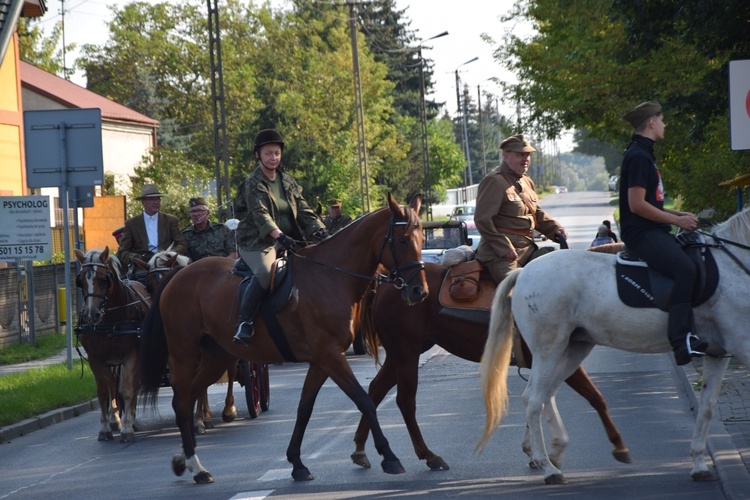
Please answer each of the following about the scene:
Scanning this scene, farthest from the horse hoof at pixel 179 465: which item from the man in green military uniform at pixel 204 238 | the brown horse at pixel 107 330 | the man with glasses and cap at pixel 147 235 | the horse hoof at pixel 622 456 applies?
the man with glasses and cap at pixel 147 235

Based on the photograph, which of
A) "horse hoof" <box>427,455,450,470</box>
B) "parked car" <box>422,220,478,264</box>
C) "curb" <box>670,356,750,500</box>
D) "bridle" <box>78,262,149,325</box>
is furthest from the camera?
"parked car" <box>422,220,478,264</box>

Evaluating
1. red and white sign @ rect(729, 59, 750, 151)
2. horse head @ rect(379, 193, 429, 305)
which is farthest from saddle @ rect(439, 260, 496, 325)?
red and white sign @ rect(729, 59, 750, 151)

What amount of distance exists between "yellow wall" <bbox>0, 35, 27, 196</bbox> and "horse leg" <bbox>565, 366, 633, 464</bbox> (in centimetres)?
2794

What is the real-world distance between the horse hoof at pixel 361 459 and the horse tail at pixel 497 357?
1170 millimetres

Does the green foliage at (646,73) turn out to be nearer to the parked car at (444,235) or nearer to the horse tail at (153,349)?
the parked car at (444,235)

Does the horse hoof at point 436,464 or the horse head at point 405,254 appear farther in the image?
the horse hoof at point 436,464

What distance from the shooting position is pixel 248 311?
9.46 metres

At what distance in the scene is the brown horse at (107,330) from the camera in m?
12.4

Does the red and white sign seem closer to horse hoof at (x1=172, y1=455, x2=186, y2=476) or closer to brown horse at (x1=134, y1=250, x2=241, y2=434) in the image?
brown horse at (x1=134, y1=250, x2=241, y2=434)

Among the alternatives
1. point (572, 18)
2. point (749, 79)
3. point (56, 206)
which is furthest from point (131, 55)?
point (749, 79)

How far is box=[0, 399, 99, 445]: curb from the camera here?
1298 cm

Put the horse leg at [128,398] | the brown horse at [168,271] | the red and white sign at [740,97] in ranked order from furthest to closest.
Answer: the brown horse at [168,271], the horse leg at [128,398], the red and white sign at [740,97]

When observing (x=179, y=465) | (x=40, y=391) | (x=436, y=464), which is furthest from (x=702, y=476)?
(x=40, y=391)

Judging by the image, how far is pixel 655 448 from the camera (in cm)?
994
